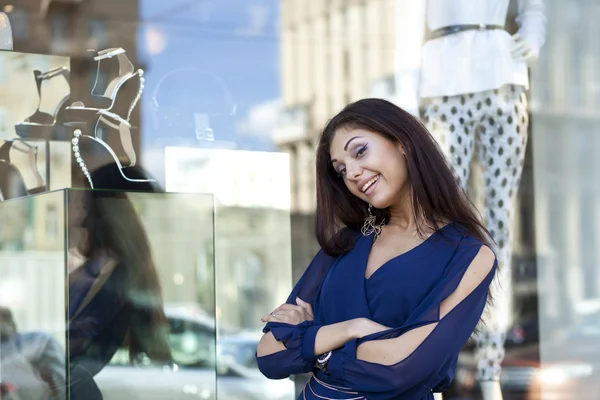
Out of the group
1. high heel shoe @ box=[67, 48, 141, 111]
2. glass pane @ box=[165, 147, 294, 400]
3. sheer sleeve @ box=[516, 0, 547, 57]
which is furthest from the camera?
sheer sleeve @ box=[516, 0, 547, 57]

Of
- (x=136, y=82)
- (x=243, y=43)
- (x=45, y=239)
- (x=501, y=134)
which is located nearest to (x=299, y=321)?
(x=45, y=239)

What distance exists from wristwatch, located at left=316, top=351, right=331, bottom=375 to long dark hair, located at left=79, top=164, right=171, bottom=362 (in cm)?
119

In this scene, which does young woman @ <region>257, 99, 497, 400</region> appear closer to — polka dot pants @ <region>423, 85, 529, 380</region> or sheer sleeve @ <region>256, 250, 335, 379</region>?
sheer sleeve @ <region>256, 250, 335, 379</region>

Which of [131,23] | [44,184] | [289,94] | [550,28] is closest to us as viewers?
[44,184]

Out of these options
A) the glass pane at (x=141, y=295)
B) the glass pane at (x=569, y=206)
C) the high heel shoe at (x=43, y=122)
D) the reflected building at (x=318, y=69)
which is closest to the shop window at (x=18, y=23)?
the high heel shoe at (x=43, y=122)

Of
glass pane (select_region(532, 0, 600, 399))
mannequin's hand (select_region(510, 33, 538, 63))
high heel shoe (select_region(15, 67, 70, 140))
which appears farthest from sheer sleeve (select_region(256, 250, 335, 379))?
glass pane (select_region(532, 0, 600, 399))

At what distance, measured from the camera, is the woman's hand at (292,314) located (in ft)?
6.33

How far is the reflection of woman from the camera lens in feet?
9.21

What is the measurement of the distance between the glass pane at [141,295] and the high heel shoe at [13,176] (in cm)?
29

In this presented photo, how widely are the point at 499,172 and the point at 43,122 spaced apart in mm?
1738

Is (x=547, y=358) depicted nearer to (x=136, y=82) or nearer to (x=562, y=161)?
(x=562, y=161)

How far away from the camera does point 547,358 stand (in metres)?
5.04

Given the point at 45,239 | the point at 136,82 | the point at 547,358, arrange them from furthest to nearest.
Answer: the point at 547,358, the point at 136,82, the point at 45,239

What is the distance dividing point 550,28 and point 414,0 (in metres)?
1.01
